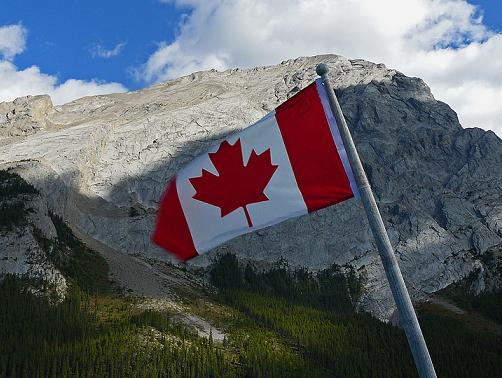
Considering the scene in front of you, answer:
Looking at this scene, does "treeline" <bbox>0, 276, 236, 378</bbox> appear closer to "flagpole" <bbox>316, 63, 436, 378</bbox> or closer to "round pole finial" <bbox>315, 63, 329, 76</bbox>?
"flagpole" <bbox>316, 63, 436, 378</bbox>

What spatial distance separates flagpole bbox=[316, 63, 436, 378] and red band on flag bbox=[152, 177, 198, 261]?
4867mm

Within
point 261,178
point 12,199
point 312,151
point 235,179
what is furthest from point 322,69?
point 12,199

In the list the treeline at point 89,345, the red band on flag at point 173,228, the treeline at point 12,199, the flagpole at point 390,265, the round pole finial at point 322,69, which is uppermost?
the treeline at point 12,199

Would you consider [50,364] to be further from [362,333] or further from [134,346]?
[362,333]

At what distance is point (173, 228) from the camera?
13812 mm

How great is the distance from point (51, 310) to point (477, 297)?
14906 cm

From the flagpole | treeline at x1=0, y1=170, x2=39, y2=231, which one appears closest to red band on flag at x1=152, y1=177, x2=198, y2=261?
the flagpole

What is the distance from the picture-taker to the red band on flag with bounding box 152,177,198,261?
13.5 metres

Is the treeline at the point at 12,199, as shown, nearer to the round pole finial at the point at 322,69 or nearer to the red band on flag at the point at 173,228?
the red band on flag at the point at 173,228

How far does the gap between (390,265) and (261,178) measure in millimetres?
4258

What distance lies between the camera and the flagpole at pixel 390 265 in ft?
31.2

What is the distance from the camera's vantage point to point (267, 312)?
501 ft

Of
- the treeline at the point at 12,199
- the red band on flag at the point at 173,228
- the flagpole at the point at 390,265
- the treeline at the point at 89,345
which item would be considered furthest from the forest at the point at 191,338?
the flagpole at the point at 390,265

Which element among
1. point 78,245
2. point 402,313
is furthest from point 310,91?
point 78,245
